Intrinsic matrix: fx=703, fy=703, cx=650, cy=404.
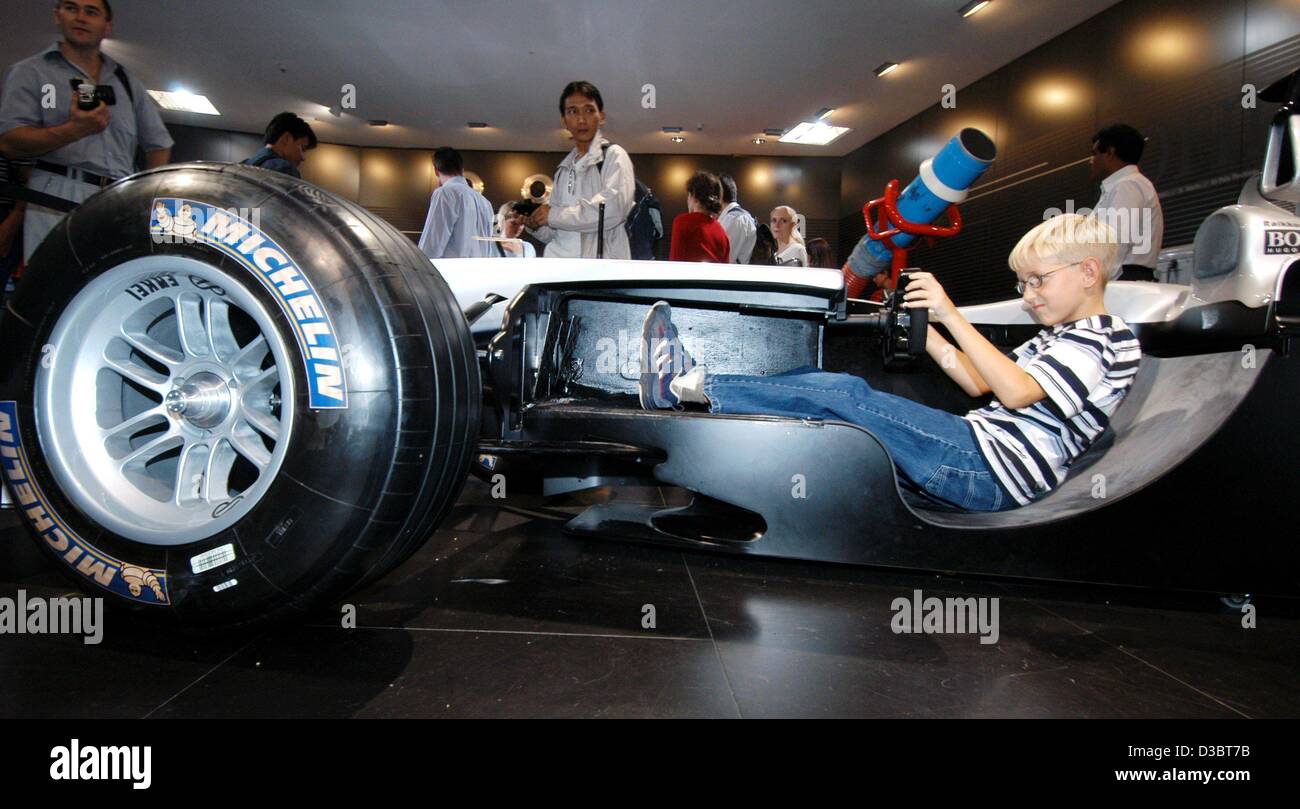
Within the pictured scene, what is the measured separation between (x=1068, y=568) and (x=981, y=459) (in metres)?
0.28

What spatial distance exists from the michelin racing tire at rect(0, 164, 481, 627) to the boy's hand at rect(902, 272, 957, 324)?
938 mm

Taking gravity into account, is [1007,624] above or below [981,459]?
below

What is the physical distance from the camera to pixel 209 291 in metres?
1.21

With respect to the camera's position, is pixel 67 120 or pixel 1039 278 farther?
pixel 67 120

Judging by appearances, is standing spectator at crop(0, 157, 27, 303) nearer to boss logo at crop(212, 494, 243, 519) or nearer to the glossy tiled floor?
the glossy tiled floor

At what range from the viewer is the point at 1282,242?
1.46 m

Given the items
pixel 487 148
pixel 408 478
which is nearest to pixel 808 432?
pixel 408 478

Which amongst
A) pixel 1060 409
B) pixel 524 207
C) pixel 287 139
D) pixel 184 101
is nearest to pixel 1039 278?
pixel 1060 409

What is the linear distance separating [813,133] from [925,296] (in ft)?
34.2

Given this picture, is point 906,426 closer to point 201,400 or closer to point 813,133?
point 201,400

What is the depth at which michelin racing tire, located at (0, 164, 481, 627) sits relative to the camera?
101cm

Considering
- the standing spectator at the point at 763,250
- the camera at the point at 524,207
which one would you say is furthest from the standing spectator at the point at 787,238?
the camera at the point at 524,207

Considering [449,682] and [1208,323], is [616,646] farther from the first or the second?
[1208,323]

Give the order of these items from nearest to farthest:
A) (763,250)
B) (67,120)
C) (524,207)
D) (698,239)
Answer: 1. (67,120)
2. (698,239)
3. (524,207)
4. (763,250)
